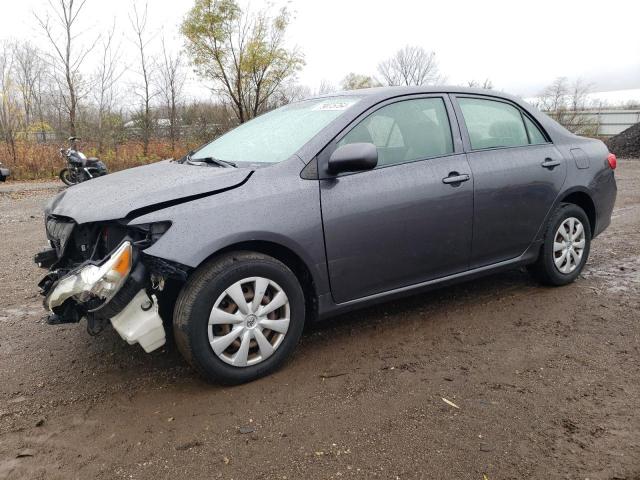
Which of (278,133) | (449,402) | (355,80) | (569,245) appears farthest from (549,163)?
(355,80)

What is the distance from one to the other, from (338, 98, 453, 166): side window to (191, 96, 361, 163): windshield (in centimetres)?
20

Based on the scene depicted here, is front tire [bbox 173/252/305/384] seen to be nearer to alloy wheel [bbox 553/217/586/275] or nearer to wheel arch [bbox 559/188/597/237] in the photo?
alloy wheel [bbox 553/217/586/275]

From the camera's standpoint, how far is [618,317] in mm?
3680

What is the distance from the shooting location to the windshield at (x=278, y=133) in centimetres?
321

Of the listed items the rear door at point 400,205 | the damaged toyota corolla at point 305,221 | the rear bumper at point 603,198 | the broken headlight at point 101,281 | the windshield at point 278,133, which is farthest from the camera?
the rear bumper at point 603,198

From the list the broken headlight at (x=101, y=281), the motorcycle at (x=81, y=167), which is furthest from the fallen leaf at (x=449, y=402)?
the motorcycle at (x=81, y=167)

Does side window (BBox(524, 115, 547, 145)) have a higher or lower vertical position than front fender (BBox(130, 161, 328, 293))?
higher

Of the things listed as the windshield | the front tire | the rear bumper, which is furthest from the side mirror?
the rear bumper

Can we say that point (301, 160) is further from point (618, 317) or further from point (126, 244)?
point (618, 317)

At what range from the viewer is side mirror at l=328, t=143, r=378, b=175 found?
293 centimetres

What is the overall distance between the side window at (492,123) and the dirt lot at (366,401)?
4.18 ft

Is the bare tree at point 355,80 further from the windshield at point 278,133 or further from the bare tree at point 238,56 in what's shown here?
the windshield at point 278,133

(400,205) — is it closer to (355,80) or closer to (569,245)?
(569,245)

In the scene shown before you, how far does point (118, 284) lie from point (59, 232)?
2.53 feet
